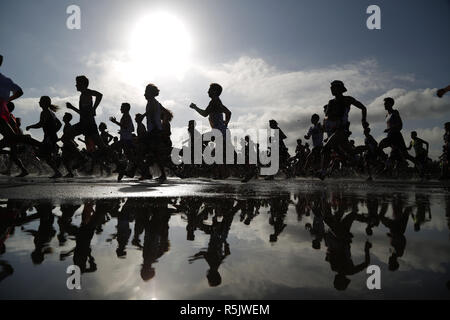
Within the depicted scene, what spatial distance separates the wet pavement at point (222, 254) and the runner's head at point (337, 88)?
5.78 meters

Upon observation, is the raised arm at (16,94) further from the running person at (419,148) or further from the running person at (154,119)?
the running person at (419,148)

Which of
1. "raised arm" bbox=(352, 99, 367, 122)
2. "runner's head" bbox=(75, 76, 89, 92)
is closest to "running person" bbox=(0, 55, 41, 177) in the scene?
"runner's head" bbox=(75, 76, 89, 92)

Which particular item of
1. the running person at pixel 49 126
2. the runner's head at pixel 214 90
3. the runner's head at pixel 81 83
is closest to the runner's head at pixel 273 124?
the runner's head at pixel 214 90

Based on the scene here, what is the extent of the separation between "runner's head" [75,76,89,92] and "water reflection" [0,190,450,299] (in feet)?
18.2

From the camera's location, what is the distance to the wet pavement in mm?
1154

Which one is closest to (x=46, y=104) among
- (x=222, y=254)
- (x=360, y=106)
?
(x=360, y=106)

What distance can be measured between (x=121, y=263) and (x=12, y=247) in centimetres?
77

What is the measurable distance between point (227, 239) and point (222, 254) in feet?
1.15

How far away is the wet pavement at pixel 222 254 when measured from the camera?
3.79ft

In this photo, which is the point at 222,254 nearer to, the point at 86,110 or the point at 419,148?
the point at 86,110

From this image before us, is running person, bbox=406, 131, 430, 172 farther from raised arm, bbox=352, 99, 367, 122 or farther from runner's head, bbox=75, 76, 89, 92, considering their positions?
runner's head, bbox=75, 76, 89, 92

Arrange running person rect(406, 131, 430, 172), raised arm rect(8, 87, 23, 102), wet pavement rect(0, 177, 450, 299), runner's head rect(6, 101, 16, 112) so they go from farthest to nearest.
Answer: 1. running person rect(406, 131, 430, 172)
2. runner's head rect(6, 101, 16, 112)
3. raised arm rect(8, 87, 23, 102)
4. wet pavement rect(0, 177, 450, 299)
